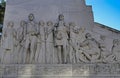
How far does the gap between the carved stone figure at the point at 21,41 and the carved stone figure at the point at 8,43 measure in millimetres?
275

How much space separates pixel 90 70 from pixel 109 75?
1.00 m

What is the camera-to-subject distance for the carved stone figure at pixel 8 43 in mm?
9051

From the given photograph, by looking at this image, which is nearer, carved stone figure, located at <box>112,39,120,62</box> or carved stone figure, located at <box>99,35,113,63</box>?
carved stone figure, located at <box>99,35,113,63</box>

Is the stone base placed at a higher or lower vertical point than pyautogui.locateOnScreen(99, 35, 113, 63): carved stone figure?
lower

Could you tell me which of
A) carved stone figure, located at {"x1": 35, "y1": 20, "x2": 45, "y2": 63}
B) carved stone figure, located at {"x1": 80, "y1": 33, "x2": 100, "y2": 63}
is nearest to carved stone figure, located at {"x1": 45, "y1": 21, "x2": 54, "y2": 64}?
carved stone figure, located at {"x1": 35, "y1": 20, "x2": 45, "y2": 63}

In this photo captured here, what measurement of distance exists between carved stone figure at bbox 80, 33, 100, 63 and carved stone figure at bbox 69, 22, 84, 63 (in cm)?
31

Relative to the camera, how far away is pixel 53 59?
9.07 metres

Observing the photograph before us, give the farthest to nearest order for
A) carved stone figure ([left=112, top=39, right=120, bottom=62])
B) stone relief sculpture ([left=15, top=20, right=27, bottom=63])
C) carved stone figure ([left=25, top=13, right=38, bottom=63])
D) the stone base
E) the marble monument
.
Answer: carved stone figure ([left=112, top=39, right=120, bottom=62]), stone relief sculpture ([left=15, top=20, right=27, bottom=63]), carved stone figure ([left=25, top=13, right=38, bottom=63]), the marble monument, the stone base

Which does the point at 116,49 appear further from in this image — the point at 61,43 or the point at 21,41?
the point at 21,41

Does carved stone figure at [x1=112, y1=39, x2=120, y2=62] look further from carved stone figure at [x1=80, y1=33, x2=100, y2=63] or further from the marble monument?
carved stone figure at [x1=80, y1=33, x2=100, y2=63]

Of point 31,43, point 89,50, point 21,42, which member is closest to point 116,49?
point 89,50

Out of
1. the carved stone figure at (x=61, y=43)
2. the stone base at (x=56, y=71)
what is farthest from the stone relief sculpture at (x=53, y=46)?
the stone base at (x=56, y=71)

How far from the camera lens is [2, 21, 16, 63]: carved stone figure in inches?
356

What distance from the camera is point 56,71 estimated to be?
844 cm
